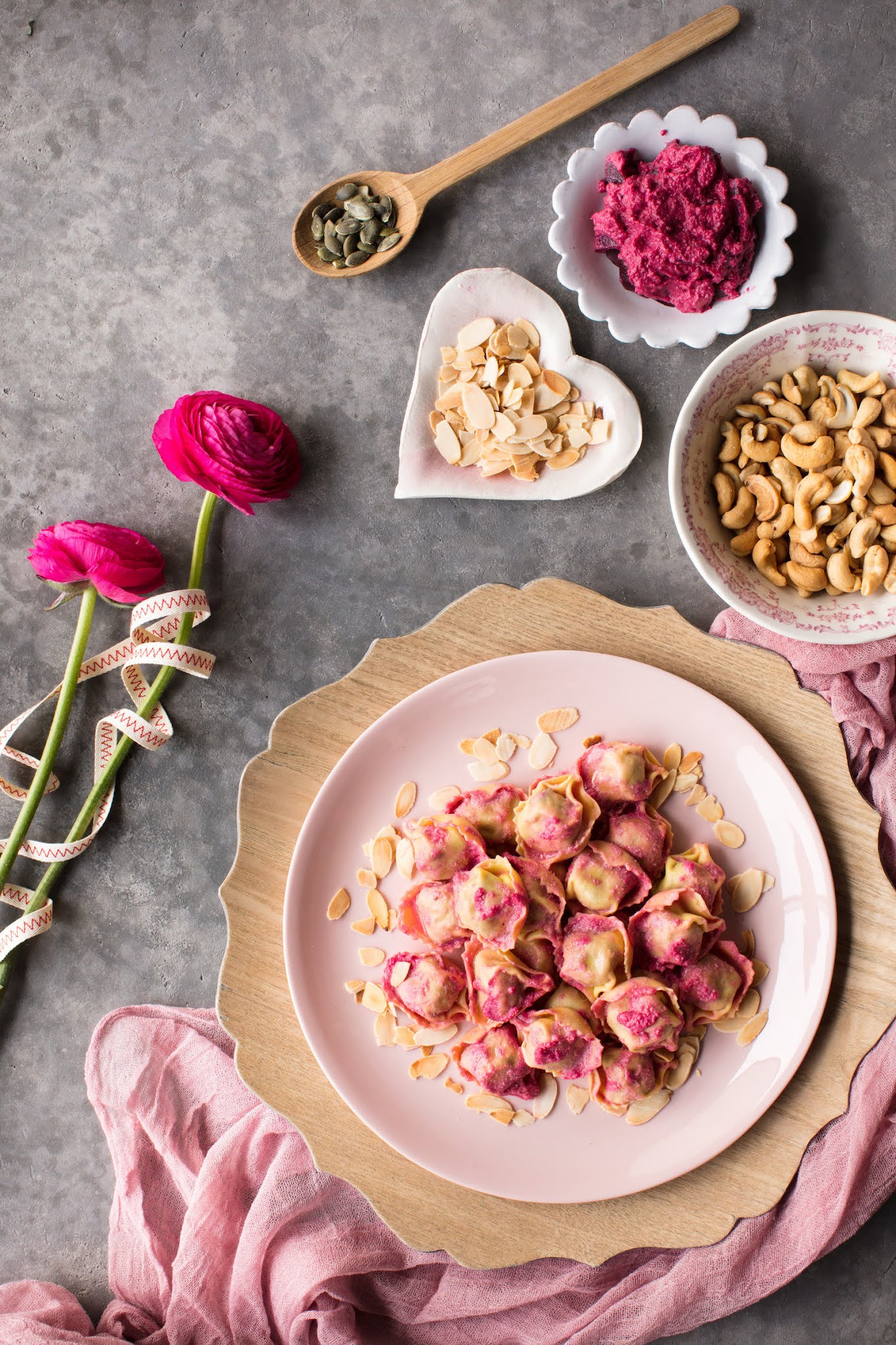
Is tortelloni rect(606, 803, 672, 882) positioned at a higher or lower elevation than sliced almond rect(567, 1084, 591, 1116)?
higher

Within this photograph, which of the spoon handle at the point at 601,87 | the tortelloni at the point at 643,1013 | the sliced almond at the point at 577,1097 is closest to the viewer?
the tortelloni at the point at 643,1013

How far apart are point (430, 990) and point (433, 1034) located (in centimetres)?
9

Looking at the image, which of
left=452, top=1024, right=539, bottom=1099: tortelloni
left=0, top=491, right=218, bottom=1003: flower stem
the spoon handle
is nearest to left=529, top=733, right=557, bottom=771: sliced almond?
left=452, top=1024, right=539, bottom=1099: tortelloni

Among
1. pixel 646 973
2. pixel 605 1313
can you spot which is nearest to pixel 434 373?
pixel 646 973

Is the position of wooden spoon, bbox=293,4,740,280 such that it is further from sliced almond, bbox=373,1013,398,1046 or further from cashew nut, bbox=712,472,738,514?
sliced almond, bbox=373,1013,398,1046

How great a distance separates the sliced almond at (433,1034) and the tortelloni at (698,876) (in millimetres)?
343

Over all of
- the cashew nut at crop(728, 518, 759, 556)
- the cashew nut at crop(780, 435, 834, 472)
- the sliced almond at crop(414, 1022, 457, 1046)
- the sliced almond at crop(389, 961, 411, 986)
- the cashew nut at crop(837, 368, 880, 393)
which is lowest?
the sliced almond at crop(414, 1022, 457, 1046)

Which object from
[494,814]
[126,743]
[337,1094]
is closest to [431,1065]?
[337,1094]

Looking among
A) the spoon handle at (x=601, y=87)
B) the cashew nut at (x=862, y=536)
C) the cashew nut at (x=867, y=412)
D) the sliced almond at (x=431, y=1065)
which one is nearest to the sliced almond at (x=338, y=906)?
the sliced almond at (x=431, y=1065)

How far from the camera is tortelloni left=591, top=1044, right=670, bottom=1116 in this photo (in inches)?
44.0

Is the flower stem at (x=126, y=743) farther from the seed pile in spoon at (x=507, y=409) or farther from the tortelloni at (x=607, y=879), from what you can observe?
the tortelloni at (x=607, y=879)

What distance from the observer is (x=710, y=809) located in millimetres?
1212

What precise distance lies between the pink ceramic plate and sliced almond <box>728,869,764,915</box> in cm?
1

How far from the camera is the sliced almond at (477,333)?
1.31 metres
